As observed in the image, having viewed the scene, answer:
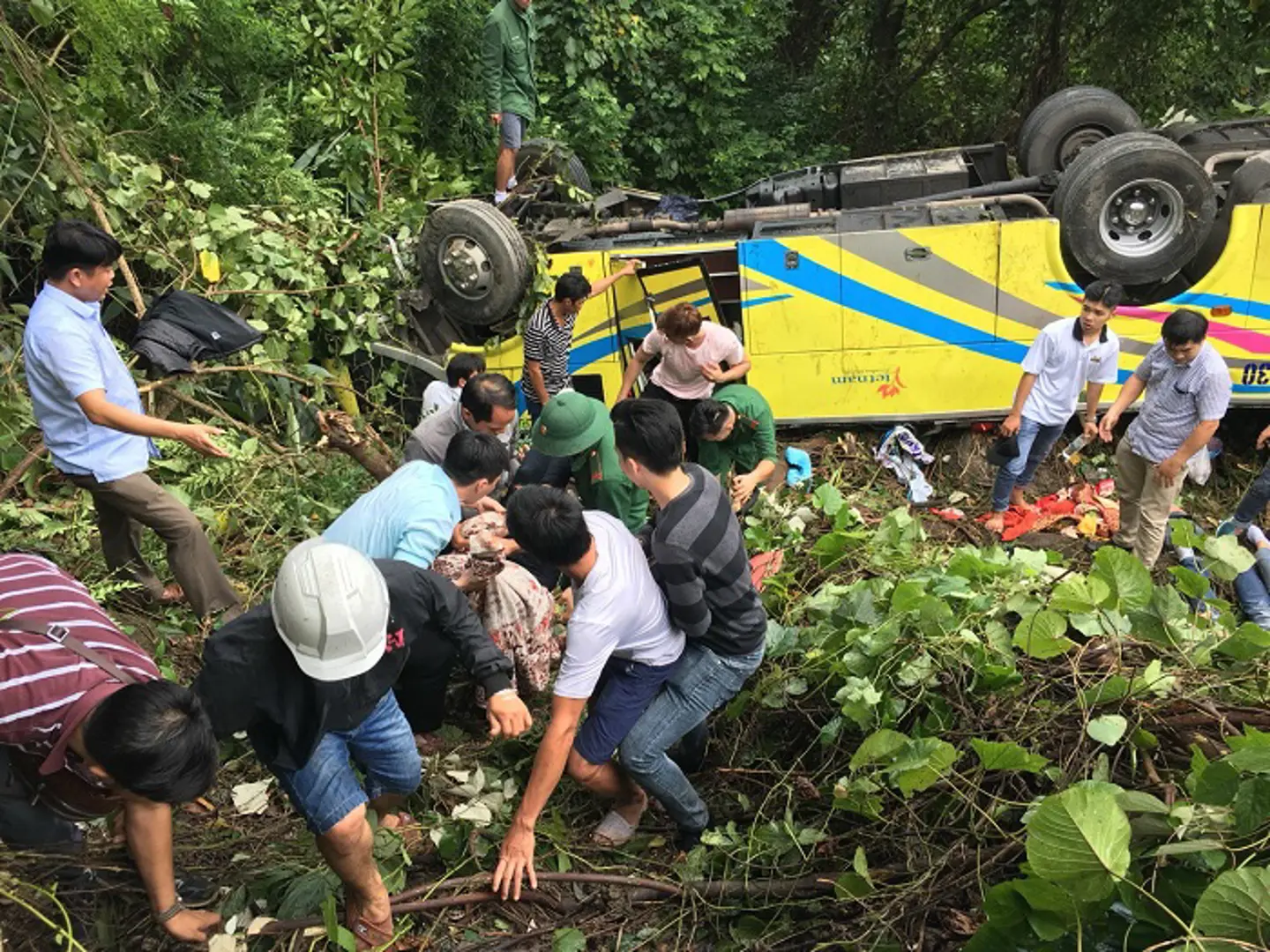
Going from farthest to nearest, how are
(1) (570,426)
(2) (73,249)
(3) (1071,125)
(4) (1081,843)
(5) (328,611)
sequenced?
(3) (1071,125), (1) (570,426), (2) (73,249), (5) (328,611), (4) (1081,843)

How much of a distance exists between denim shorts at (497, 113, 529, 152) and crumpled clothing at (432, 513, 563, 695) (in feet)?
14.8

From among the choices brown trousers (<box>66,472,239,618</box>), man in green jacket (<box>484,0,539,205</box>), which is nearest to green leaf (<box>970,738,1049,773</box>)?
brown trousers (<box>66,472,239,618</box>)

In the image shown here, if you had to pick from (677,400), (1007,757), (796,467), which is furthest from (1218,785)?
(796,467)

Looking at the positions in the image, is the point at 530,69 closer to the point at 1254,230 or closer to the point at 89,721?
the point at 1254,230

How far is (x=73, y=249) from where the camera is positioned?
128 inches

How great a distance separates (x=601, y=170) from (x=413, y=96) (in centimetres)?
201

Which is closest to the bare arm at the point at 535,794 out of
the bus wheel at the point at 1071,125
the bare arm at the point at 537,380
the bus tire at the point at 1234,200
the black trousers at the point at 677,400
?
the black trousers at the point at 677,400

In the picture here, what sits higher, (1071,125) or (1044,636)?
(1071,125)

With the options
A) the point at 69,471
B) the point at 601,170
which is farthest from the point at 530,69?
the point at 69,471

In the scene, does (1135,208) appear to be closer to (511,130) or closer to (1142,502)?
(1142,502)

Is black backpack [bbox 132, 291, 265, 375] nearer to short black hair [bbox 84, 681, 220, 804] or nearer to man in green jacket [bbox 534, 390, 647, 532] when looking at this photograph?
man in green jacket [bbox 534, 390, 647, 532]

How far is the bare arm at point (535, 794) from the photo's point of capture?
2.51m

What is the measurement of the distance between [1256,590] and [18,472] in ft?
18.9

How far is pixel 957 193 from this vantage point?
5551 millimetres
